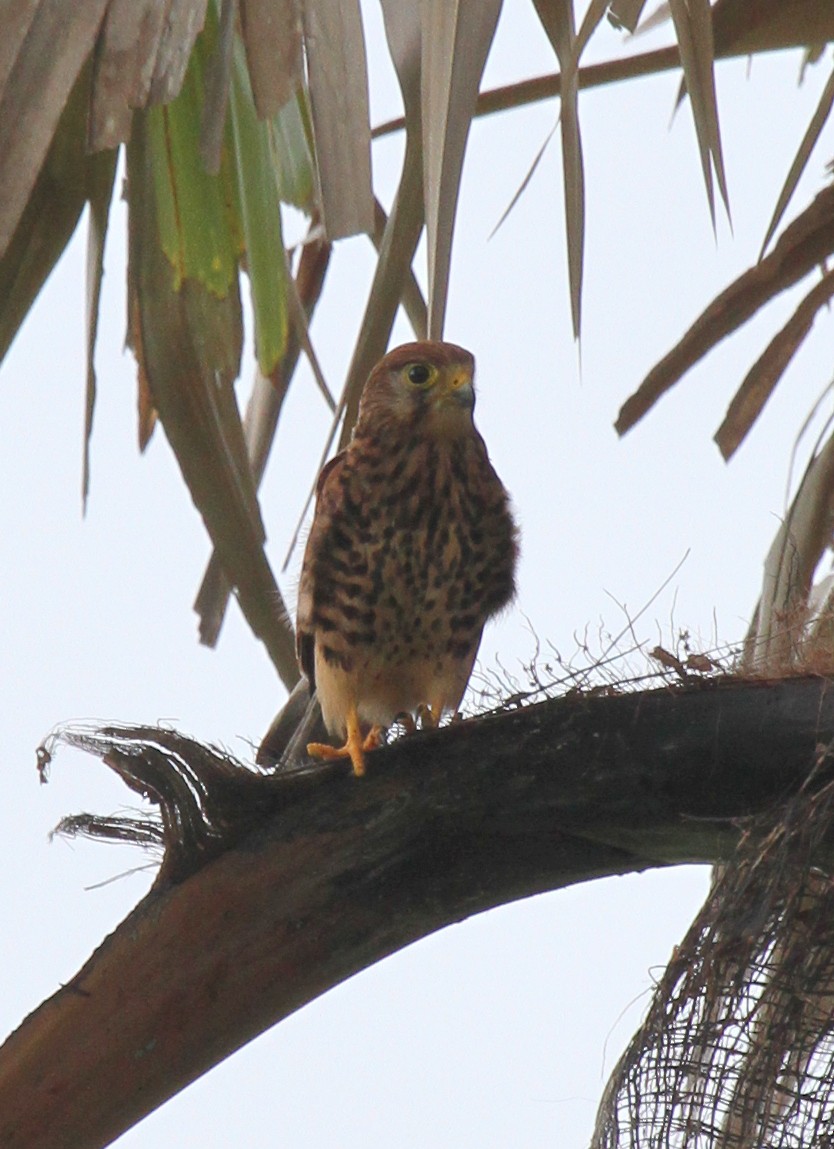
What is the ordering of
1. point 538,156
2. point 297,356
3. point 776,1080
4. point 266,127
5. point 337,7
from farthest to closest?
1. point 297,356
2. point 266,127
3. point 538,156
4. point 337,7
5. point 776,1080

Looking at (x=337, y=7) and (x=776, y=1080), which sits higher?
(x=337, y=7)

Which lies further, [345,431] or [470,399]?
[470,399]

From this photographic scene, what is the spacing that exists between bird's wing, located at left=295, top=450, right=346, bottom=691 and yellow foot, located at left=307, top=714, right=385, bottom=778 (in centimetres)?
30

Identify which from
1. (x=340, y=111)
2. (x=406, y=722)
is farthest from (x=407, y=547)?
(x=340, y=111)

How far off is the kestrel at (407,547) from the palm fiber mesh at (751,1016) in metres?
1.14

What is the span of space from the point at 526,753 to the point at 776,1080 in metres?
0.44

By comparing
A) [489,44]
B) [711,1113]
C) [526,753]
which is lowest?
[711,1113]

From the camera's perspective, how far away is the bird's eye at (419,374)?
9.79ft

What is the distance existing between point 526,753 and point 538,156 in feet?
3.23

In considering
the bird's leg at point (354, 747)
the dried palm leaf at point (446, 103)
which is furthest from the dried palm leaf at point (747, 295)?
the dried palm leaf at point (446, 103)

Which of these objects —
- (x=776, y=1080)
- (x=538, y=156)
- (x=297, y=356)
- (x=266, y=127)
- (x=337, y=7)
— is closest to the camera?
(x=776, y=1080)

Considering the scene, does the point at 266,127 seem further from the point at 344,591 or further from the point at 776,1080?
the point at 776,1080

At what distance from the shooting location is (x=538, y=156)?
8.39 ft

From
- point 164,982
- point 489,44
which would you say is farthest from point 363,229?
point 164,982
